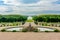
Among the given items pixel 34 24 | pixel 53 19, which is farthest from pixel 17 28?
pixel 53 19

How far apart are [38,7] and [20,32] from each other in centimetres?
127

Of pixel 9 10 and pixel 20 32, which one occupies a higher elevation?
pixel 9 10

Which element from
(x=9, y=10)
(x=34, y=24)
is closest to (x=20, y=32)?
(x=34, y=24)

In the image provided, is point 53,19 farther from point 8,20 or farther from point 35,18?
point 8,20

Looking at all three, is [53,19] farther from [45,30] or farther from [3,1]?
[3,1]

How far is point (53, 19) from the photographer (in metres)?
5.36

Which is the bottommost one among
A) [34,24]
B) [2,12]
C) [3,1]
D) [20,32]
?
[20,32]

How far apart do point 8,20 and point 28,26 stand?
0.88 meters

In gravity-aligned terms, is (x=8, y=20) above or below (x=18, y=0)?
below

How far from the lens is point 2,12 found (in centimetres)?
527

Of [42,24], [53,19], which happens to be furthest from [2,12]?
[53,19]

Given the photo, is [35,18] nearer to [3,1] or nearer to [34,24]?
[34,24]

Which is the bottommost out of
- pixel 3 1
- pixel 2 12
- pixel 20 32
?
pixel 20 32

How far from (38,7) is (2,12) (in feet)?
4.93
